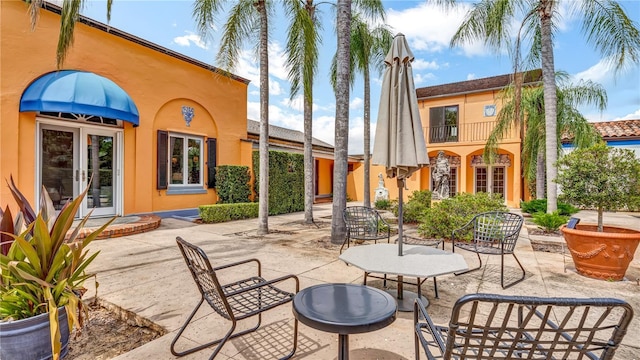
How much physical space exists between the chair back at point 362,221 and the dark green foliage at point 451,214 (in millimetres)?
2198

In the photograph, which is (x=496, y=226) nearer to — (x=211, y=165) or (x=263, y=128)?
(x=263, y=128)

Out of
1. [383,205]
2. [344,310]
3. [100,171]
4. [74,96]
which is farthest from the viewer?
[383,205]

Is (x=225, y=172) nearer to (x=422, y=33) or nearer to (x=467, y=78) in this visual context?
→ (x=422, y=33)

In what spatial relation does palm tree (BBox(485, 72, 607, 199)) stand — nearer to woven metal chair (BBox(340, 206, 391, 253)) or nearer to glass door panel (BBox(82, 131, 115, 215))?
woven metal chair (BBox(340, 206, 391, 253))

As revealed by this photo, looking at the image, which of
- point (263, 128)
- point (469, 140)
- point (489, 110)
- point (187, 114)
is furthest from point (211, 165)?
point (489, 110)

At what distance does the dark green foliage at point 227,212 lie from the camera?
9680 mm

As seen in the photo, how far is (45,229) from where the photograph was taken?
2.37m

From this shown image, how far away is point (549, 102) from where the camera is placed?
8.07 metres

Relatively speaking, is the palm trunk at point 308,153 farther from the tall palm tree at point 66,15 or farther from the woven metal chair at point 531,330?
the woven metal chair at point 531,330

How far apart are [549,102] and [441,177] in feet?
30.4

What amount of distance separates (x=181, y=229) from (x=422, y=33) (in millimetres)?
8730

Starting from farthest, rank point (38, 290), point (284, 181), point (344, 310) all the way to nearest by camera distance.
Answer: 1. point (284, 181)
2. point (38, 290)
3. point (344, 310)

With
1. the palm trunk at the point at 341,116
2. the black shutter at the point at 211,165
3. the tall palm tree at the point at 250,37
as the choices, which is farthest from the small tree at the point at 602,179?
the black shutter at the point at 211,165

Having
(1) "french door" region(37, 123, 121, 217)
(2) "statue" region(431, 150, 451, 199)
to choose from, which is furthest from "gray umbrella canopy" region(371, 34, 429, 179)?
(2) "statue" region(431, 150, 451, 199)
